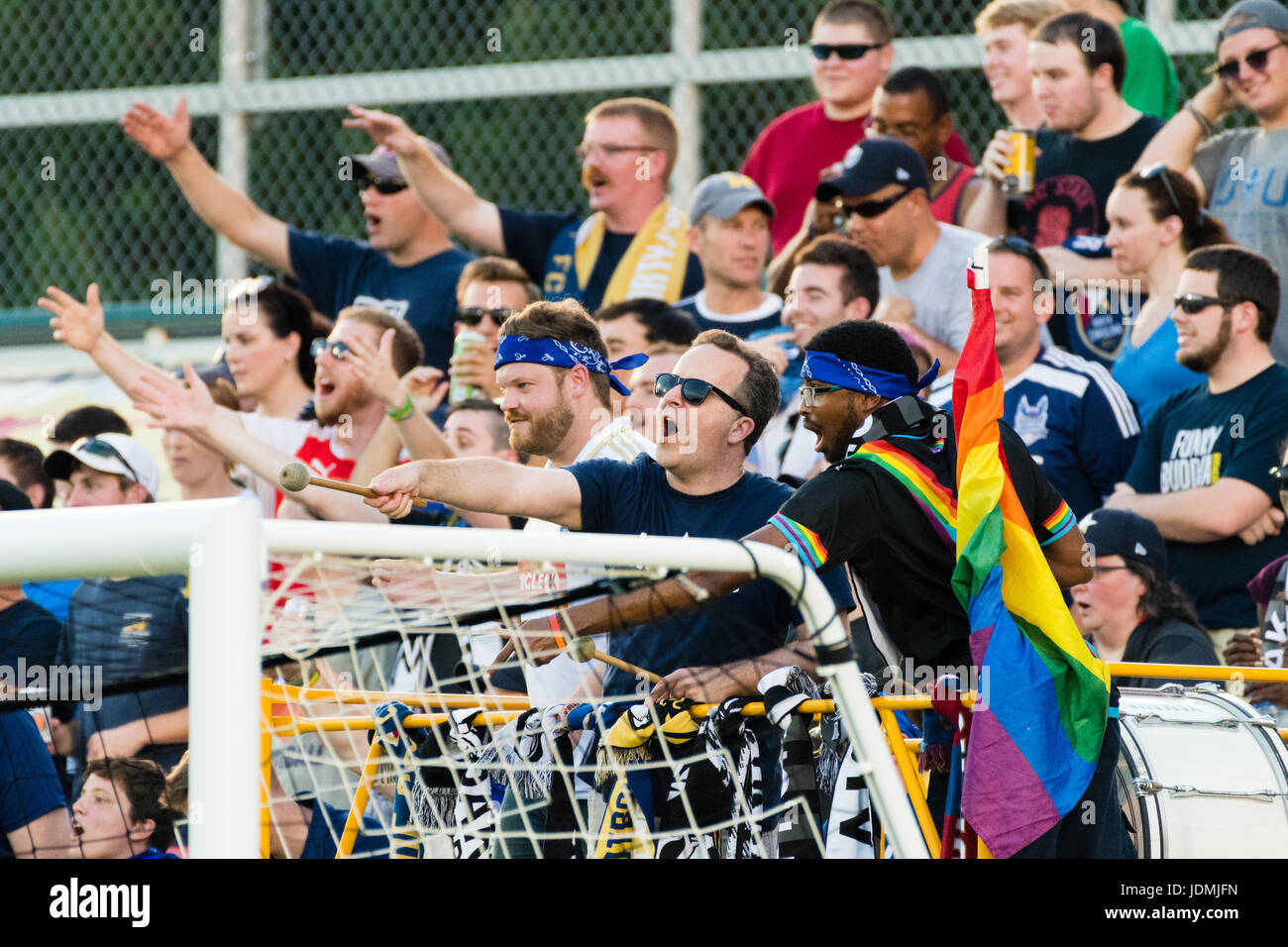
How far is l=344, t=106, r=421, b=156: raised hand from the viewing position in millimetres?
6812

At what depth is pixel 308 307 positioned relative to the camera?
23.0 feet

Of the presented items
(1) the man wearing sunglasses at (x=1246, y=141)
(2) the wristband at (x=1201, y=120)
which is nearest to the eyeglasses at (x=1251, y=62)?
(1) the man wearing sunglasses at (x=1246, y=141)

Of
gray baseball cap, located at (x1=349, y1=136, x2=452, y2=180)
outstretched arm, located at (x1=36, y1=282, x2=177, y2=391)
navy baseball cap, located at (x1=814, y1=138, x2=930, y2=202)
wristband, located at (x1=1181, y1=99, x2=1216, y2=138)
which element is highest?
gray baseball cap, located at (x1=349, y1=136, x2=452, y2=180)

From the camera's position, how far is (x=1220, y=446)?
18.8 ft

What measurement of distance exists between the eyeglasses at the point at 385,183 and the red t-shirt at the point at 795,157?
1.47 m

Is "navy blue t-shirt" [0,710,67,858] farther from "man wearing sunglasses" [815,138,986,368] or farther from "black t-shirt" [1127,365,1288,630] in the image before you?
"black t-shirt" [1127,365,1288,630]

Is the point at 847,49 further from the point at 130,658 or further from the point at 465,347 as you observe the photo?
the point at 130,658

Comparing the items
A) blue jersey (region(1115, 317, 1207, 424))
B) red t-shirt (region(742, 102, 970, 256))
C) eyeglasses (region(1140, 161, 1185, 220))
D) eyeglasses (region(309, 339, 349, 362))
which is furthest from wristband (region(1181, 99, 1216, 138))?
eyeglasses (region(309, 339, 349, 362))

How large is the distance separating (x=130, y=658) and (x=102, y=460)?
120 inches

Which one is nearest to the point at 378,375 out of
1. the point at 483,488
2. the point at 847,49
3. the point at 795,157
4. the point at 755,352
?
the point at 755,352

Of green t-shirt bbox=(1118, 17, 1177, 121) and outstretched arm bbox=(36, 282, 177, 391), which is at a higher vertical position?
green t-shirt bbox=(1118, 17, 1177, 121)

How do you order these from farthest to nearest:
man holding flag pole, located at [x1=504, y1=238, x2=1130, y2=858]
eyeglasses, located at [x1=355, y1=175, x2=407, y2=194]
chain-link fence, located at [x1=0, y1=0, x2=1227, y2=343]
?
chain-link fence, located at [x1=0, y1=0, x2=1227, y2=343]
eyeglasses, located at [x1=355, y1=175, x2=407, y2=194]
man holding flag pole, located at [x1=504, y1=238, x2=1130, y2=858]

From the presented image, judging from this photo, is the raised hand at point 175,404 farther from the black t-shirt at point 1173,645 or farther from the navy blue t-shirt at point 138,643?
the black t-shirt at point 1173,645
